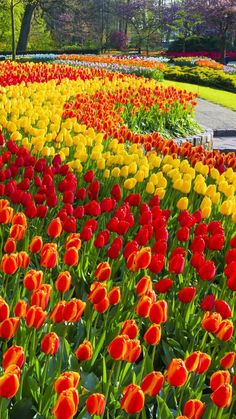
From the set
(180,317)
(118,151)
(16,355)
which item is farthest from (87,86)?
(16,355)

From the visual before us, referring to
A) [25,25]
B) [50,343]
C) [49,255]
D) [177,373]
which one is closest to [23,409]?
[50,343]

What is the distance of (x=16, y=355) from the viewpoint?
5.82 feet

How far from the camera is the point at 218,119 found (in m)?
15.3

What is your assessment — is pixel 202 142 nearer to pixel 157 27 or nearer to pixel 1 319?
pixel 1 319

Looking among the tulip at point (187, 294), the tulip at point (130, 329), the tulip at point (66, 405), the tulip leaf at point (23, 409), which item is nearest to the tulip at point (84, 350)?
the tulip at point (130, 329)

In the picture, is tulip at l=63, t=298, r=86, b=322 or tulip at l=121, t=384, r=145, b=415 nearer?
tulip at l=121, t=384, r=145, b=415

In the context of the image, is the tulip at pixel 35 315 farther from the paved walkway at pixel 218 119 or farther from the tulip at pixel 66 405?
the paved walkway at pixel 218 119

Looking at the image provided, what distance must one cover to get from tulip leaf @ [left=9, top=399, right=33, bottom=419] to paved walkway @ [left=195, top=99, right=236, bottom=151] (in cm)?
1003

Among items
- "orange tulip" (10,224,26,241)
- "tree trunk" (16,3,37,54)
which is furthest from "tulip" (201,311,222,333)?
"tree trunk" (16,3,37,54)

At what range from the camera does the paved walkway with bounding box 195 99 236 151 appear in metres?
12.7

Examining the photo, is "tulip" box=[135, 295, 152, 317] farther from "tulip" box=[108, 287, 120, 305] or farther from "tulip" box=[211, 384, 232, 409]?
"tulip" box=[211, 384, 232, 409]

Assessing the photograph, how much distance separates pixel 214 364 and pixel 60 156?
8.44 feet

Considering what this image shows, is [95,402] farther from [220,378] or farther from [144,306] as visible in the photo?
[144,306]

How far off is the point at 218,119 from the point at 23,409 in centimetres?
1384
